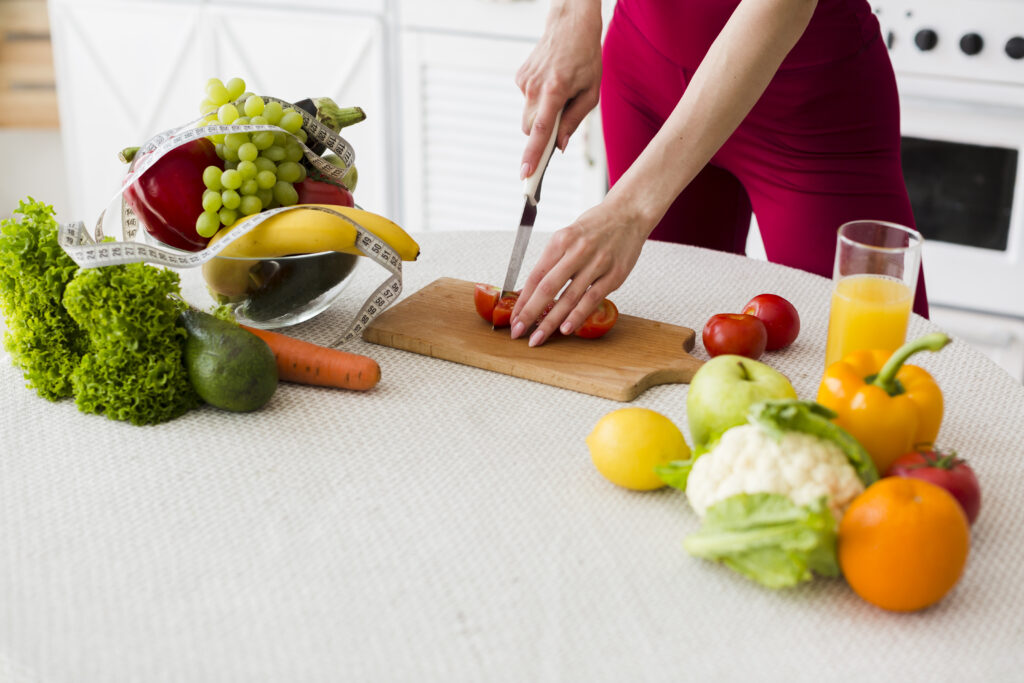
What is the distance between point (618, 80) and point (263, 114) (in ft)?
2.49

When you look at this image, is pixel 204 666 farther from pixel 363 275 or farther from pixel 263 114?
pixel 363 275

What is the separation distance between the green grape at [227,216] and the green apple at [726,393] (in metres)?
0.56

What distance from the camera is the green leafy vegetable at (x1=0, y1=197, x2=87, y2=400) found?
1.05 m

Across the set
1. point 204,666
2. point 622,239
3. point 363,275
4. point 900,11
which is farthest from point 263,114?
point 900,11

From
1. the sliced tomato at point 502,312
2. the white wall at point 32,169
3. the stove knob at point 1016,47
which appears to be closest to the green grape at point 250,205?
the sliced tomato at point 502,312

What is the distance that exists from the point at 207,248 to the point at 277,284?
108 mm

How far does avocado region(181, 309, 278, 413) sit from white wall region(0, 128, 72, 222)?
9.41 feet

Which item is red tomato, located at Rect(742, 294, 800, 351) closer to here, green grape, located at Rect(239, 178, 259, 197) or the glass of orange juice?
the glass of orange juice

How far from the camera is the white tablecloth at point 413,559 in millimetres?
730

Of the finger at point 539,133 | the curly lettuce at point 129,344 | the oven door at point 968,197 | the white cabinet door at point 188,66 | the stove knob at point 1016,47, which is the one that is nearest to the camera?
the curly lettuce at point 129,344

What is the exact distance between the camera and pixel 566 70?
1.50 metres

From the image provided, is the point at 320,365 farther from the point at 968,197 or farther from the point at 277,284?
the point at 968,197

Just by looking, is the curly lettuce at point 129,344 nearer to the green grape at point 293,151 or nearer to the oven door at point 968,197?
the green grape at point 293,151

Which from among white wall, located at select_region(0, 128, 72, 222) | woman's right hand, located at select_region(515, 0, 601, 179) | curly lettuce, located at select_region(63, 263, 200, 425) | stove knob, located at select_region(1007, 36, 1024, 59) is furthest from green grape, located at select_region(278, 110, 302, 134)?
white wall, located at select_region(0, 128, 72, 222)
